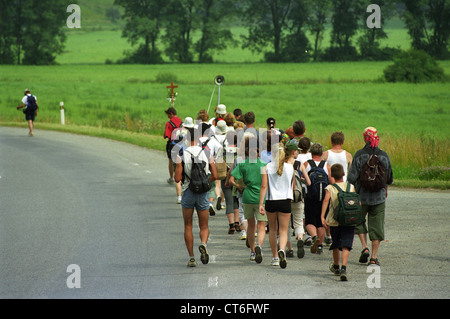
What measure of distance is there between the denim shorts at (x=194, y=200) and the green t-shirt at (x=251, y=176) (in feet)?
1.72

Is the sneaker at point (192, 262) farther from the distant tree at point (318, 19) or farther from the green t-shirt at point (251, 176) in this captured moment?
the distant tree at point (318, 19)

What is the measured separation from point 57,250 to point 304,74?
63.2 meters

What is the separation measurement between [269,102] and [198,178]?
125 feet

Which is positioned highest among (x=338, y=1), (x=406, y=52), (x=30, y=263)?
(x=338, y=1)

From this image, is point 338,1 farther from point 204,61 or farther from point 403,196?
point 403,196

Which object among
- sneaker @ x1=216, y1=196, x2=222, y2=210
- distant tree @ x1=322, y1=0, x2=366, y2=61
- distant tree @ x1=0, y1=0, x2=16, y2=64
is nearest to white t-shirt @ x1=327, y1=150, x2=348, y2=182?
sneaker @ x1=216, y1=196, x2=222, y2=210

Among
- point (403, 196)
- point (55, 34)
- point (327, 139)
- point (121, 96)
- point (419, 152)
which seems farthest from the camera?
point (55, 34)

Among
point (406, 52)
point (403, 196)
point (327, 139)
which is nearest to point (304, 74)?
point (406, 52)

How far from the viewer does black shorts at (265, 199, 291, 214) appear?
31.1ft

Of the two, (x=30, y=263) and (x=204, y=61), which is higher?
(x=204, y=61)

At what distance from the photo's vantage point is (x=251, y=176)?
9781mm
